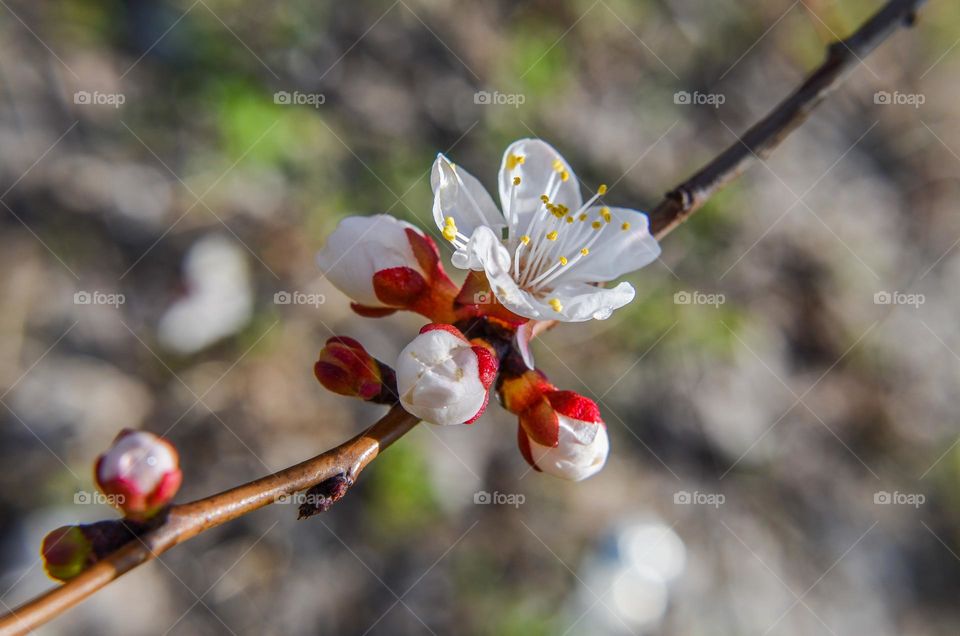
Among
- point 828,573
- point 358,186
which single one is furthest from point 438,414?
point 828,573

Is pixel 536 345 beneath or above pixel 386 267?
beneath
